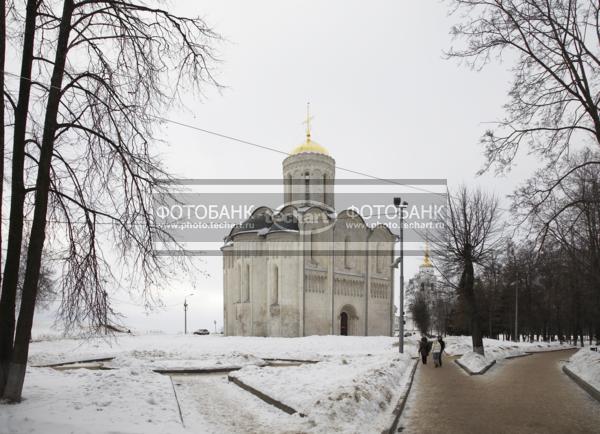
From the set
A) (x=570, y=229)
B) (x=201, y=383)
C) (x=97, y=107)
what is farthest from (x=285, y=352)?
(x=97, y=107)

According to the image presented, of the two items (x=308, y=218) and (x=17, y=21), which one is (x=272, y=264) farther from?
(x=17, y=21)

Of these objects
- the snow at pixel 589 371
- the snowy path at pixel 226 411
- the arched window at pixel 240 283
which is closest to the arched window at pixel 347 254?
the arched window at pixel 240 283

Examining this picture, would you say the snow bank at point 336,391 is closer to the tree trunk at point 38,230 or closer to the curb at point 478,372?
the curb at point 478,372

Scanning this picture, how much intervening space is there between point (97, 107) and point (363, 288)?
36.5 m

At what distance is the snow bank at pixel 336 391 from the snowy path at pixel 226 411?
369 mm

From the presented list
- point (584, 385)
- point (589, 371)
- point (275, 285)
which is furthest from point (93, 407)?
point (275, 285)

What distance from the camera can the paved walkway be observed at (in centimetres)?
825

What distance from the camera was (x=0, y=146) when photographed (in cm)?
796

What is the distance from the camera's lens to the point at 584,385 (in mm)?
12016

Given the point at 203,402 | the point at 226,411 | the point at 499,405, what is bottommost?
the point at 203,402

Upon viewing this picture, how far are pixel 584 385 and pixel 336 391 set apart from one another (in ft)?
22.3

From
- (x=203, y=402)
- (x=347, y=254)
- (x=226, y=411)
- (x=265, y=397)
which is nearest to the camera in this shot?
(x=226, y=411)

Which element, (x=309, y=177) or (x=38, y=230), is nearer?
(x=38, y=230)

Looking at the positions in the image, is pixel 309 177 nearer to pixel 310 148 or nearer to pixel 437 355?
pixel 310 148
